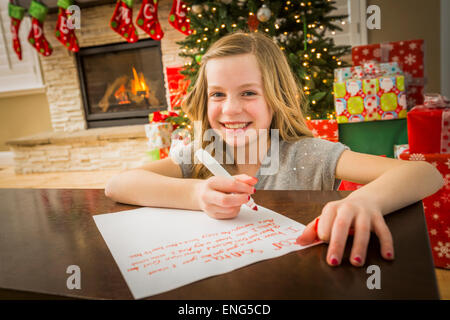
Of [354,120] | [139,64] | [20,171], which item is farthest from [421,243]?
[20,171]

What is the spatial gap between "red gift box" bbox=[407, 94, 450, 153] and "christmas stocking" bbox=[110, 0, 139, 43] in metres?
2.47

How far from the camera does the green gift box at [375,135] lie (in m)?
1.92

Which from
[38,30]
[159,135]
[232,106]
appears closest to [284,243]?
[232,106]

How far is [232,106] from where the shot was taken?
0.78m

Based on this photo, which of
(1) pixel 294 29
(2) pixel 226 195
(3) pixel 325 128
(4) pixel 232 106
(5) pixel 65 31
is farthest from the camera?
(5) pixel 65 31

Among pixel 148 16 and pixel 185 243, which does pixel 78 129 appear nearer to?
pixel 148 16

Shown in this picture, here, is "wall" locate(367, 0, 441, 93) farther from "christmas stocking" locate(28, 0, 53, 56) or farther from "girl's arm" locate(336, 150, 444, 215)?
"christmas stocking" locate(28, 0, 53, 56)

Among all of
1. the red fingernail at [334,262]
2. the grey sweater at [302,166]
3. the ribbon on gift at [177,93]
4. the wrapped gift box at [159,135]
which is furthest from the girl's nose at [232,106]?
the ribbon on gift at [177,93]

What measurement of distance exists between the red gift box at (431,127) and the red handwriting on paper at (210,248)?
1.14m

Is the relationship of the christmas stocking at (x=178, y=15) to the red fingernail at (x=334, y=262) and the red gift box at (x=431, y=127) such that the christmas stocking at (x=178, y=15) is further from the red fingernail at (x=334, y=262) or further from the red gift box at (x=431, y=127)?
the red fingernail at (x=334, y=262)

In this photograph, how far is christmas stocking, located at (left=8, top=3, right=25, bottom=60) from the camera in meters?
3.21

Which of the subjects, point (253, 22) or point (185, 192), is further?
point (253, 22)

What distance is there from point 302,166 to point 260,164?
0.12m
